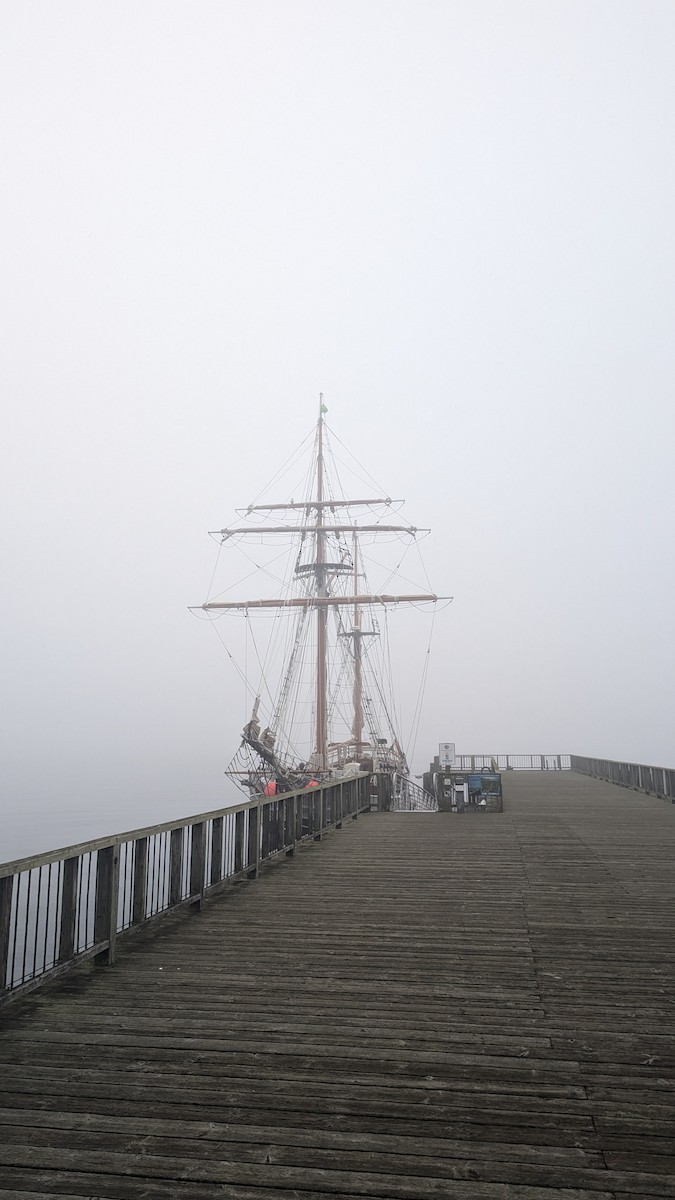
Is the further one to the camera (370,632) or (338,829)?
(370,632)

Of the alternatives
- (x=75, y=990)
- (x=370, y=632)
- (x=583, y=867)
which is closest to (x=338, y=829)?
(x=583, y=867)

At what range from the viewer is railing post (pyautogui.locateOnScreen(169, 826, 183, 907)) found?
6766 mm

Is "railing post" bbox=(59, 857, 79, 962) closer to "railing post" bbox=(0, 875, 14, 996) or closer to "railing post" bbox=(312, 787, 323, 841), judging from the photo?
→ "railing post" bbox=(0, 875, 14, 996)

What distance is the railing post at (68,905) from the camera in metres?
5.07

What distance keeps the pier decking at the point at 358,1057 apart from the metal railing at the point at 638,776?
1385 centimetres

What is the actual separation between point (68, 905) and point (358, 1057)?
217 cm

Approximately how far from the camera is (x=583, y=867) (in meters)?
9.79

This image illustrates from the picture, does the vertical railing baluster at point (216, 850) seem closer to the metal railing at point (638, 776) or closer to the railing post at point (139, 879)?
the railing post at point (139, 879)

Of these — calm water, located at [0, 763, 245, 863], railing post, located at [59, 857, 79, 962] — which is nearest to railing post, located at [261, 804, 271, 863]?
railing post, located at [59, 857, 79, 962]

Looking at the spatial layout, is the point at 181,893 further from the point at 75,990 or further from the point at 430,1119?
the point at 430,1119

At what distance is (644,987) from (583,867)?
4905 mm

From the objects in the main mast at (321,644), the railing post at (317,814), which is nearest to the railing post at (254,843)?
the railing post at (317,814)

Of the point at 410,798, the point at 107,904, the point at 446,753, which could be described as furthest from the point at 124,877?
the point at 410,798

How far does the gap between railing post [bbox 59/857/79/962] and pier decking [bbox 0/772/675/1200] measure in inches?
9.5
